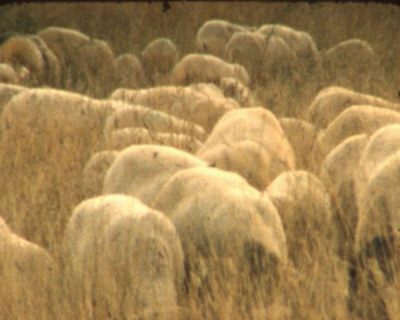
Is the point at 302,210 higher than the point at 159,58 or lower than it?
higher

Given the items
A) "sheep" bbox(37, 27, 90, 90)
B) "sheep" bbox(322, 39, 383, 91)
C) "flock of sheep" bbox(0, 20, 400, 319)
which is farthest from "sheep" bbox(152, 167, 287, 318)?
"sheep" bbox(37, 27, 90, 90)

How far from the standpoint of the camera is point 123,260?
300 centimetres

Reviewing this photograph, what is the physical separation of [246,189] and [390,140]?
0.62m

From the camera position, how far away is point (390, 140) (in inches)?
150

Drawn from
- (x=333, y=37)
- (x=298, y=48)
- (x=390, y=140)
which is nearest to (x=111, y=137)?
(x=390, y=140)

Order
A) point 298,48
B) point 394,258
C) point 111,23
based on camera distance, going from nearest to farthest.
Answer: point 394,258 < point 298,48 < point 111,23

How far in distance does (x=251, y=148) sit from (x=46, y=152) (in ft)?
3.40

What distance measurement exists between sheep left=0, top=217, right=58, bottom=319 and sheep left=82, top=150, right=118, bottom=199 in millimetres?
772

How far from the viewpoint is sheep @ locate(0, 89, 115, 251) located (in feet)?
12.5

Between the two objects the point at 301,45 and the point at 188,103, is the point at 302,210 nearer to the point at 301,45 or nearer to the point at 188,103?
the point at 188,103

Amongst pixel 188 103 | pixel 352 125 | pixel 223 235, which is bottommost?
pixel 188 103

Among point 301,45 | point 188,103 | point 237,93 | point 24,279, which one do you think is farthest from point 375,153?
point 301,45

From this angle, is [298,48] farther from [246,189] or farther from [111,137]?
[246,189]

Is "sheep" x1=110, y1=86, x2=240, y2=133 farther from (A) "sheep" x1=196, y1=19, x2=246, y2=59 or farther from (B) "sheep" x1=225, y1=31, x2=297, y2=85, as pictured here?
(A) "sheep" x1=196, y1=19, x2=246, y2=59
